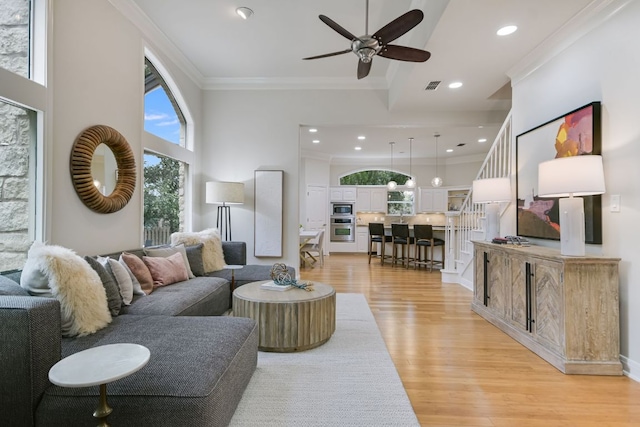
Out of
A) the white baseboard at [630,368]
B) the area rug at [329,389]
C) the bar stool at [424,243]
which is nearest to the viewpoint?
the area rug at [329,389]

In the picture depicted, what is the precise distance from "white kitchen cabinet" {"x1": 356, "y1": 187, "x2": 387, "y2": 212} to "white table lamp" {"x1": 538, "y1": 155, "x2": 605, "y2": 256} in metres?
7.33

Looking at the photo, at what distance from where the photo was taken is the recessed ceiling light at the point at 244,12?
129 inches

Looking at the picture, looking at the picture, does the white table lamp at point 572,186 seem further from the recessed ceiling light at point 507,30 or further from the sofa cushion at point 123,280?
the sofa cushion at point 123,280

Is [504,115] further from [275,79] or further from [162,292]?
[162,292]

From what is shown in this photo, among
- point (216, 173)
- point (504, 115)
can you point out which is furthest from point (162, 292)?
point (504, 115)

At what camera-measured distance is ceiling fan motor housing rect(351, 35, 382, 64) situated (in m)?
2.51

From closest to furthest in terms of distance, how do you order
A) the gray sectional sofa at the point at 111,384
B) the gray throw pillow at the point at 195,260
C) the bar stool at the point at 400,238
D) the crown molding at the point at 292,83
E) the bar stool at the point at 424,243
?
1. the gray sectional sofa at the point at 111,384
2. the gray throw pillow at the point at 195,260
3. the crown molding at the point at 292,83
4. the bar stool at the point at 424,243
5. the bar stool at the point at 400,238

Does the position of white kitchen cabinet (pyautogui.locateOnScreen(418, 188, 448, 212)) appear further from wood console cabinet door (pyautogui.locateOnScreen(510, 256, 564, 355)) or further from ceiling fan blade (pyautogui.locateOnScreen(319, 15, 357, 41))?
ceiling fan blade (pyautogui.locateOnScreen(319, 15, 357, 41))

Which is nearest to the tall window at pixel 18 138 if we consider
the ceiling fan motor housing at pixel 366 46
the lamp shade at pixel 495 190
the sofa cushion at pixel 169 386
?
the sofa cushion at pixel 169 386

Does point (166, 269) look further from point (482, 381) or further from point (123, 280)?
point (482, 381)

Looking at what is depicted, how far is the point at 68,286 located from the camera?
1.87 meters

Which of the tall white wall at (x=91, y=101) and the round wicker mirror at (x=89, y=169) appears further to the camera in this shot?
the round wicker mirror at (x=89, y=169)

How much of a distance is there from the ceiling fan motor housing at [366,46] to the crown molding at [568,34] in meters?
1.74

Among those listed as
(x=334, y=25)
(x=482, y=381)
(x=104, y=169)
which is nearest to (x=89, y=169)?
(x=104, y=169)
